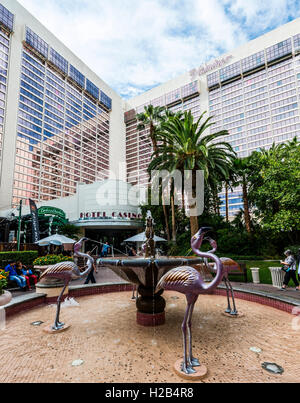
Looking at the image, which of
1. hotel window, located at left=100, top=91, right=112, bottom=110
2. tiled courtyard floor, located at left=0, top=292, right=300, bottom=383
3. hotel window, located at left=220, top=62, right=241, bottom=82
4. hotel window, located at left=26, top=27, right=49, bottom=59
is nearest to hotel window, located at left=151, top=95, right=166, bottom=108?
hotel window, located at left=100, top=91, right=112, bottom=110

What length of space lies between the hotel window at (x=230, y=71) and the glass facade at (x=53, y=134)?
46764mm

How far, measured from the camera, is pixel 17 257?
33.0 ft

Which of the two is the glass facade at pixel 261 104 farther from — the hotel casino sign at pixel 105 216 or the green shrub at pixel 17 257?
the green shrub at pixel 17 257

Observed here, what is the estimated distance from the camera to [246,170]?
70.1ft

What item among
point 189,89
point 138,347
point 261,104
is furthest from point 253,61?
point 138,347

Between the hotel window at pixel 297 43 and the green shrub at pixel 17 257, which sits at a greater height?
the hotel window at pixel 297 43

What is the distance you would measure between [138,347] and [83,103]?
85473 mm

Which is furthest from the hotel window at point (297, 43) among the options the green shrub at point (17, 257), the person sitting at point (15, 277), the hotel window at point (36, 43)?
the person sitting at point (15, 277)

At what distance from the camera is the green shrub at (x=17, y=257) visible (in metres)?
9.53

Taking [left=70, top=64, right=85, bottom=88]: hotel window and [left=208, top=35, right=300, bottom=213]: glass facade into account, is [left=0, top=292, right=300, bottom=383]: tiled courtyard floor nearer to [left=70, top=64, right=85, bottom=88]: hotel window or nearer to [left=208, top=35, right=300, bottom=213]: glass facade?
[left=208, top=35, right=300, bottom=213]: glass facade

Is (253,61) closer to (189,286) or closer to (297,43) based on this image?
(297,43)

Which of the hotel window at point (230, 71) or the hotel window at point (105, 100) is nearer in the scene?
the hotel window at point (230, 71)

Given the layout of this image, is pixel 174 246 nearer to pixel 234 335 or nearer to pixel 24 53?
pixel 234 335
